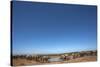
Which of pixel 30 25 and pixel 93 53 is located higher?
pixel 30 25

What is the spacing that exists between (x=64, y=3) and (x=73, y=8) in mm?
127

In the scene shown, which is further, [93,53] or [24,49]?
[93,53]

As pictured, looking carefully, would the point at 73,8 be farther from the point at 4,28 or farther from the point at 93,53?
the point at 4,28

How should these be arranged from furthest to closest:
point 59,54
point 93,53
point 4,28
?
point 93,53 < point 59,54 < point 4,28

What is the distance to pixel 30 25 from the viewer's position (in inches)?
83.0

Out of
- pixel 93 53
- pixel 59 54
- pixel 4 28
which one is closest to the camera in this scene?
pixel 4 28

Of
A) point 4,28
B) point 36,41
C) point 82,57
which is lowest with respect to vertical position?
point 82,57

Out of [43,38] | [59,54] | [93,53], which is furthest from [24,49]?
[93,53]

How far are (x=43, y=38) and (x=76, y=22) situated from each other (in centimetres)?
45

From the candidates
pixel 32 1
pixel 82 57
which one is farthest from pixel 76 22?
pixel 32 1

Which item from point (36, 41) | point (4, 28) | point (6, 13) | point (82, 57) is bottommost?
point (82, 57)

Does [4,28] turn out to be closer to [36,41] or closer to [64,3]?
[36,41]

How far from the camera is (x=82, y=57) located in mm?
2289

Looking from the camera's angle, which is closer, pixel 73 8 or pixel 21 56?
pixel 21 56
